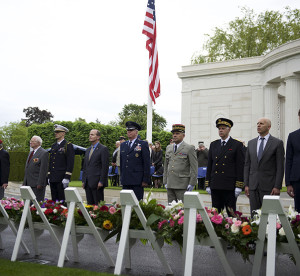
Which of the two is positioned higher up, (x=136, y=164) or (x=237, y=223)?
(x=136, y=164)

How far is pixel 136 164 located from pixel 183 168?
3.06 ft

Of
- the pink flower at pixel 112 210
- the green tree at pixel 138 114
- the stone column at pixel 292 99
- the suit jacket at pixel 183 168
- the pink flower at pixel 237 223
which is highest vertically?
the green tree at pixel 138 114

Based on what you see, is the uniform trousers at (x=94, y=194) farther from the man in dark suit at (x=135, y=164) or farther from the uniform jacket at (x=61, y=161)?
the man in dark suit at (x=135, y=164)

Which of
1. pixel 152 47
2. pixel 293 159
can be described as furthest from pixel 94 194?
pixel 152 47

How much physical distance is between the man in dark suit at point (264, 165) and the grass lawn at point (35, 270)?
2.85 meters

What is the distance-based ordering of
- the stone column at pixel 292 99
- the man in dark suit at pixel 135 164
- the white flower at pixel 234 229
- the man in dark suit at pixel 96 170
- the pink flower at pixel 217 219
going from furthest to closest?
the stone column at pixel 292 99 → the man in dark suit at pixel 96 170 → the man in dark suit at pixel 135 164 → the pink flower at pixel 217 219 → the white flower at pixel 234 229

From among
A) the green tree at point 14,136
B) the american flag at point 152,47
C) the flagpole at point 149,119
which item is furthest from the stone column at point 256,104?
the green tree at point 14,136

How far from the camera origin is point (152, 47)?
16250 millimetres

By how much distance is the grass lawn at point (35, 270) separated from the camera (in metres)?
4.34

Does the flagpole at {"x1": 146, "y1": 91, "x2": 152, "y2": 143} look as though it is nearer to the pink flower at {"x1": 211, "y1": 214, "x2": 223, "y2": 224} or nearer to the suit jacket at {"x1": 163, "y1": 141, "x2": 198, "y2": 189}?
the suit jacket at {"x1": 163, "y1": 141, "x2": 198, "y2": 189}

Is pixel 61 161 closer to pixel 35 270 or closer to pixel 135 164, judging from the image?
pixel 135 164

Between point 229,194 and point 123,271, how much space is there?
248cm

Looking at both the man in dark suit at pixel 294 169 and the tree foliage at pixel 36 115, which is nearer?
the man in dark suit at pixel 294 169

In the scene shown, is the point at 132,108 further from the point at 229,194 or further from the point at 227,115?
the point at 229,194
